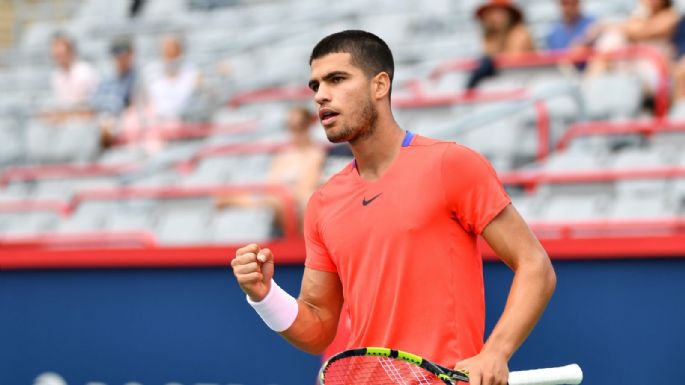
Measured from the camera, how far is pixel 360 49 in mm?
3371

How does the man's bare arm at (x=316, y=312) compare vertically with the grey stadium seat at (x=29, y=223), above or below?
below

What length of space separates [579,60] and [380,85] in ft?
16.7

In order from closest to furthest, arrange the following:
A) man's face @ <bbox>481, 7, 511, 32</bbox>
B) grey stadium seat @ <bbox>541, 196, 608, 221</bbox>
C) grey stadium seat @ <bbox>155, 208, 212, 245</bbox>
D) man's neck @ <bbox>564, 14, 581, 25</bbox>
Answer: grey stadium seat @ <bbox>541, 196, 608, 221</bbox>
grey stadium seat @ <bbox>155, 208, 212, 245</bbox>
man's face @ <bbox>481, 7, 511, 32</bbox>
man's neck @ <bbox>564, 14, 581, 25</bbox>

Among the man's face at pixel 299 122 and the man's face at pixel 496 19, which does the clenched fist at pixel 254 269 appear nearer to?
the man's face at pixel 299 122

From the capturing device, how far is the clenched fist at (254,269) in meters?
3.28

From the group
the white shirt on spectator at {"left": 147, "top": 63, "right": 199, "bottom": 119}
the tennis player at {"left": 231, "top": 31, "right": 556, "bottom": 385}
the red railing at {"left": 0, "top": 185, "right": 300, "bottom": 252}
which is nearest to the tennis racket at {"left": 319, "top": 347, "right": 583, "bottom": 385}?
the tennis player at {"left": 231, "top": 31, "right": 556, "bottom": 385}

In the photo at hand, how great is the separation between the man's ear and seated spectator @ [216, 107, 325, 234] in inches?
145

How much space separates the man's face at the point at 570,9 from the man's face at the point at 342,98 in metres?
5.26

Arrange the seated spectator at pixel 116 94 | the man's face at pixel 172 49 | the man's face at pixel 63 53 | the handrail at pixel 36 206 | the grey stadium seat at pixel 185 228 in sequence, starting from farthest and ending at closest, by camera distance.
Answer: the man's face at pixel 63 53, the seated spectator at pixel 116 94, the man's face at pixel 172 49, the handrail at pixel 36 206, the grey stadium seat at pixel 185 228

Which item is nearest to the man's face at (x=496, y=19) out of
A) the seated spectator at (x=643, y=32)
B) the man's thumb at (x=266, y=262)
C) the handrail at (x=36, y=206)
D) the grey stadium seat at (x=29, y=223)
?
the seated spectator at (x=643, y=32)

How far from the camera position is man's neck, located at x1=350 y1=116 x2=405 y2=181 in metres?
3.37

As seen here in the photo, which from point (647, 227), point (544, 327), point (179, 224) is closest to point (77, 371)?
point (179, 224)

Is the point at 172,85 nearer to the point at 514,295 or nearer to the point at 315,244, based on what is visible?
the point at 315,244

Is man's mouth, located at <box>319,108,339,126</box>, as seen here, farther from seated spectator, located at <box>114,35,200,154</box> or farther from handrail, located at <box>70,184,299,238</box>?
seated spectator, located at <box>114,35,200,154</box>
